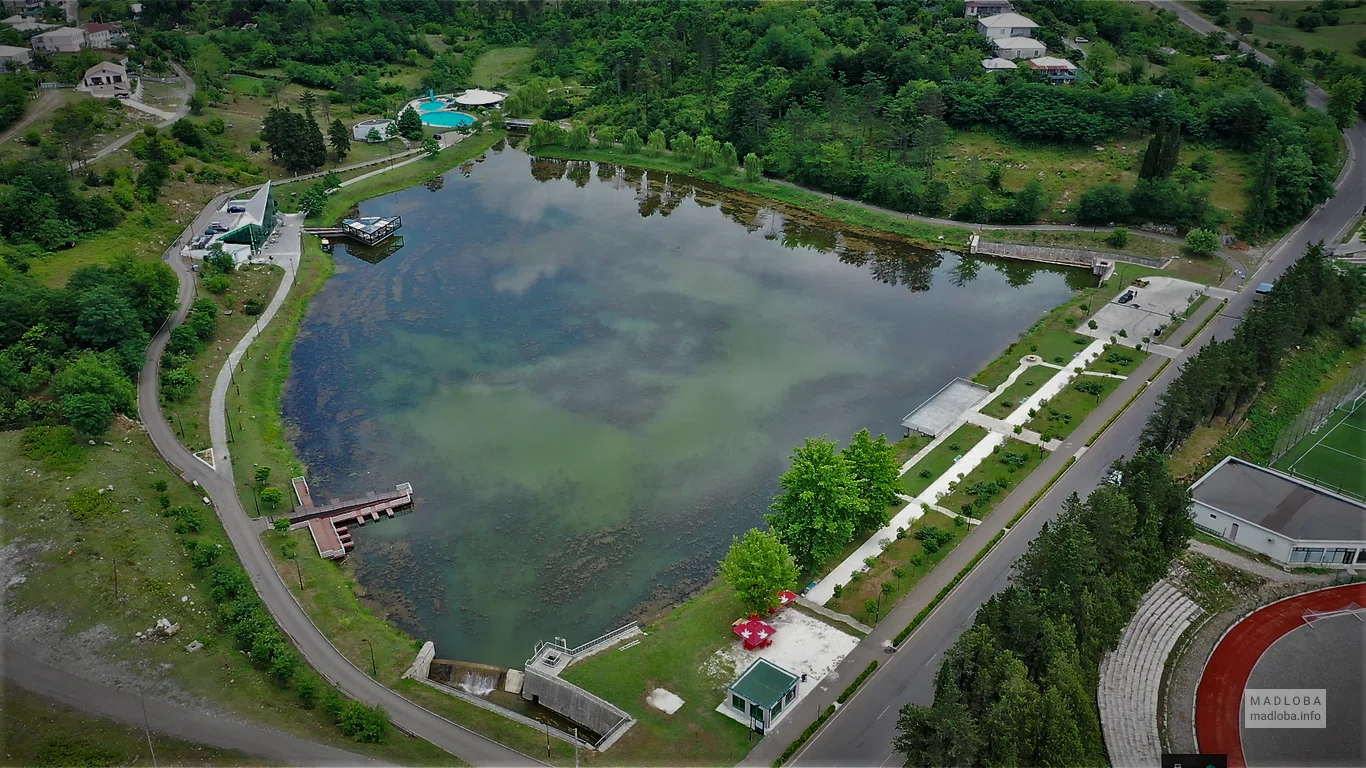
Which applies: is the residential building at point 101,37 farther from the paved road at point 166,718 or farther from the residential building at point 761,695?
the residential building at point 761,695

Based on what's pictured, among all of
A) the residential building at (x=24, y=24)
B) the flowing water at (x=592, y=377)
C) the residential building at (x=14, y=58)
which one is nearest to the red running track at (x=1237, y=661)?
the flowing water at (x=592, y=377)

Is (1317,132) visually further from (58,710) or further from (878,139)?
(58,710)

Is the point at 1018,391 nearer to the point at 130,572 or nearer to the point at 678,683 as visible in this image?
the point at 678,683

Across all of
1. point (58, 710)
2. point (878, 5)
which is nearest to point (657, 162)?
point (878, 5)

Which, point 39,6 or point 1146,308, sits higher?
point 39,6

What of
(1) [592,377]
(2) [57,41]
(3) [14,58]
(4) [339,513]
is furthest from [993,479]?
(2) [57,41]

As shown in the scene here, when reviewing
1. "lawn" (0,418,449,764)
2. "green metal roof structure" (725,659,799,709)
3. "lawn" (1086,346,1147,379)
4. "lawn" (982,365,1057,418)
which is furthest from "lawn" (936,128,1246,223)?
"lawn" (0,418,449,764)
